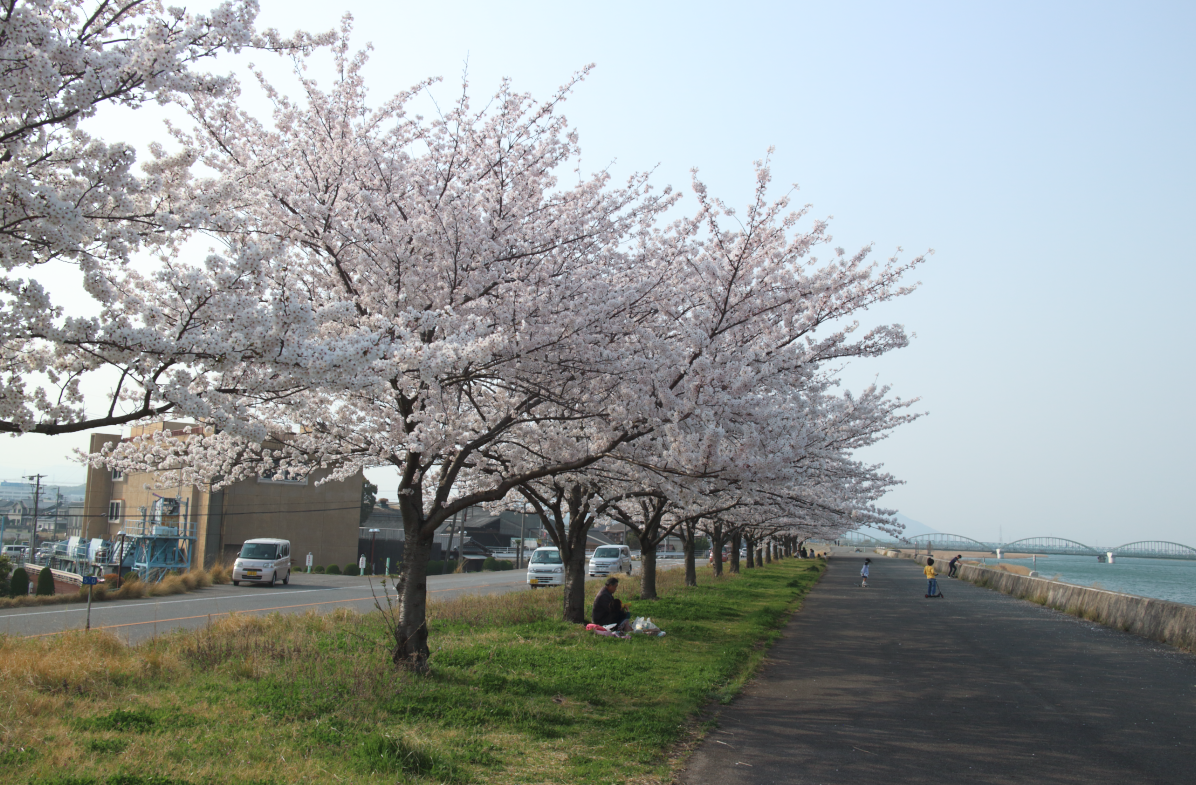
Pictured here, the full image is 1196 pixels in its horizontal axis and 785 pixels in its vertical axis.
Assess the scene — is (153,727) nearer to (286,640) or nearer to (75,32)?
(286,640)

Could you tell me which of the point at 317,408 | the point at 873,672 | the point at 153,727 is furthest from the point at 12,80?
the point at 873,672

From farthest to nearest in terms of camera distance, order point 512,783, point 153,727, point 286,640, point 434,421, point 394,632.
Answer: point 286,640 < point 394,632 < point 434,421 < point 153,727 < point 512,783

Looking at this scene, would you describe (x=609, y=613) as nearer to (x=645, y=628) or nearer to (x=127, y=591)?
(x=645, y=628)

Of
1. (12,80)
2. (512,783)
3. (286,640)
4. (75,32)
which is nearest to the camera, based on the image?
(12,80)

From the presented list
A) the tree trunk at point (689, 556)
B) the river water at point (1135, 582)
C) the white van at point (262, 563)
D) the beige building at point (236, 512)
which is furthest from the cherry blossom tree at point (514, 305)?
the beige building at point (236, 512)

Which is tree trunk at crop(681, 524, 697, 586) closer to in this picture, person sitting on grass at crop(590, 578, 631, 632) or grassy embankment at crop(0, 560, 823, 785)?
person sitting on grass at crop(590, 578, 631, 632)

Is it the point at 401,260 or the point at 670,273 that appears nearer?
the point at 401,260

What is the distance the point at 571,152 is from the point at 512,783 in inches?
287

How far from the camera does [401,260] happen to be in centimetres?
887

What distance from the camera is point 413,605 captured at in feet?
31.2

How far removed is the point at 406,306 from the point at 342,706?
425 centimetres

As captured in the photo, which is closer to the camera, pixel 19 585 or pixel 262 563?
pixel 19 585

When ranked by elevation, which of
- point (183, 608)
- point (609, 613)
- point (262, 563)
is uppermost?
point (609, 613)

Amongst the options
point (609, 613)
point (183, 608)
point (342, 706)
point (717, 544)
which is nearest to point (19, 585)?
point (183, 608)
